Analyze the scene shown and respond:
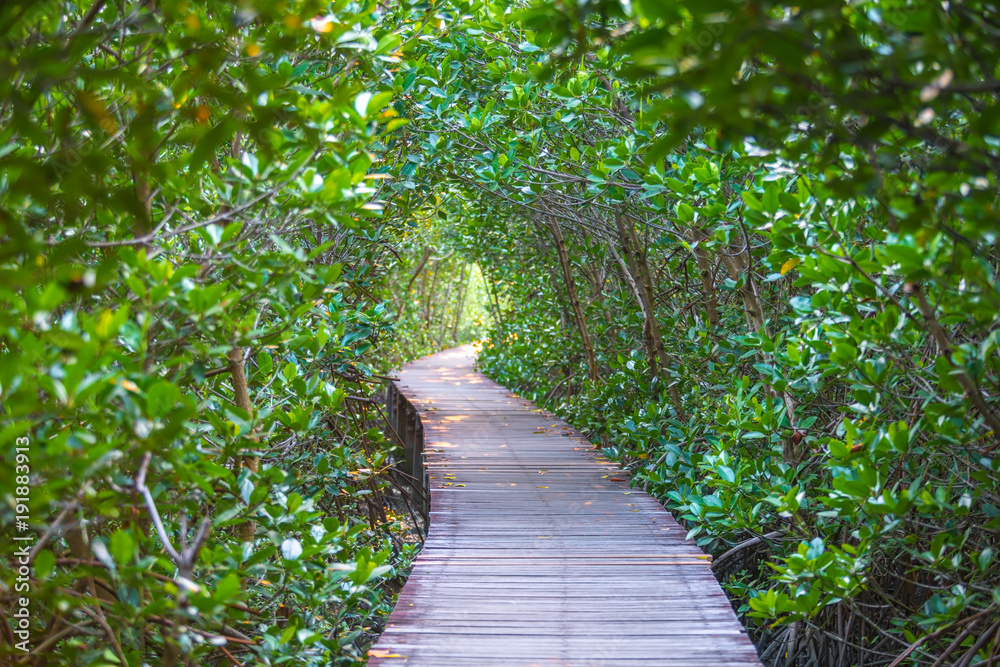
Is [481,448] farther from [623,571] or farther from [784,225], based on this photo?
[784,225]

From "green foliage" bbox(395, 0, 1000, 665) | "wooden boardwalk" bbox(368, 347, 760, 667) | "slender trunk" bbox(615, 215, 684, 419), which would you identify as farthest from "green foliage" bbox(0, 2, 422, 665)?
"slender trunk" bbox(615, 215, 684, 419)

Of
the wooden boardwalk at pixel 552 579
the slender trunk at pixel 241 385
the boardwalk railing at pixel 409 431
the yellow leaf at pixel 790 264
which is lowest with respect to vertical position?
the boardwalk railing at pixel 409 431

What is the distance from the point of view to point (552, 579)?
297cm

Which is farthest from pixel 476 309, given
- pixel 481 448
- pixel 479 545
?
pixel 479 545

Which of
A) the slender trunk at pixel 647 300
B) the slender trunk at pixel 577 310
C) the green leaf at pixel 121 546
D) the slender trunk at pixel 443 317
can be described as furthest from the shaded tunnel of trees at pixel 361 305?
the slender trunk at pixel 443 317

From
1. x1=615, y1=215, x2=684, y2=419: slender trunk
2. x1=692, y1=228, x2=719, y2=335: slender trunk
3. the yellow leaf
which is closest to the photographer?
the yellow leaf

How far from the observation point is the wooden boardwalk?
2.35 meters

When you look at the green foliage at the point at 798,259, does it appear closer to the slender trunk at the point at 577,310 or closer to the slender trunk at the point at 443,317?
the slender trunk at the point at 577,310

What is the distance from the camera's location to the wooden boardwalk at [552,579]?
235 cm

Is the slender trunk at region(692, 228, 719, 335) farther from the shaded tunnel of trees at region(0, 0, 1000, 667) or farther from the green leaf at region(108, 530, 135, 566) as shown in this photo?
the green leaf at region(108, 530, 135, 566)

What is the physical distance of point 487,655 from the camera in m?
2.31

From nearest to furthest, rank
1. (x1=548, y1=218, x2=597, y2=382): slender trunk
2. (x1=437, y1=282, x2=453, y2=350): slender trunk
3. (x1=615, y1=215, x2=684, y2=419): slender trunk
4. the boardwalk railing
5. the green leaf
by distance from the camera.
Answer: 1. the green leaf
2. (x1=615, y1=215, x2=684, y2=419): slender trunk
3. (x1=548, y1=218, x2=597, y2=382): slender trunk
4. the boardwalk railing
5. (x1=437, y1=282, x2=453, y2=350): slender trunk

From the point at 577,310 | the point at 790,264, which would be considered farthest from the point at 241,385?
the point at 577,310

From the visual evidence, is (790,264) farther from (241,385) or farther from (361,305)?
(361,305)
